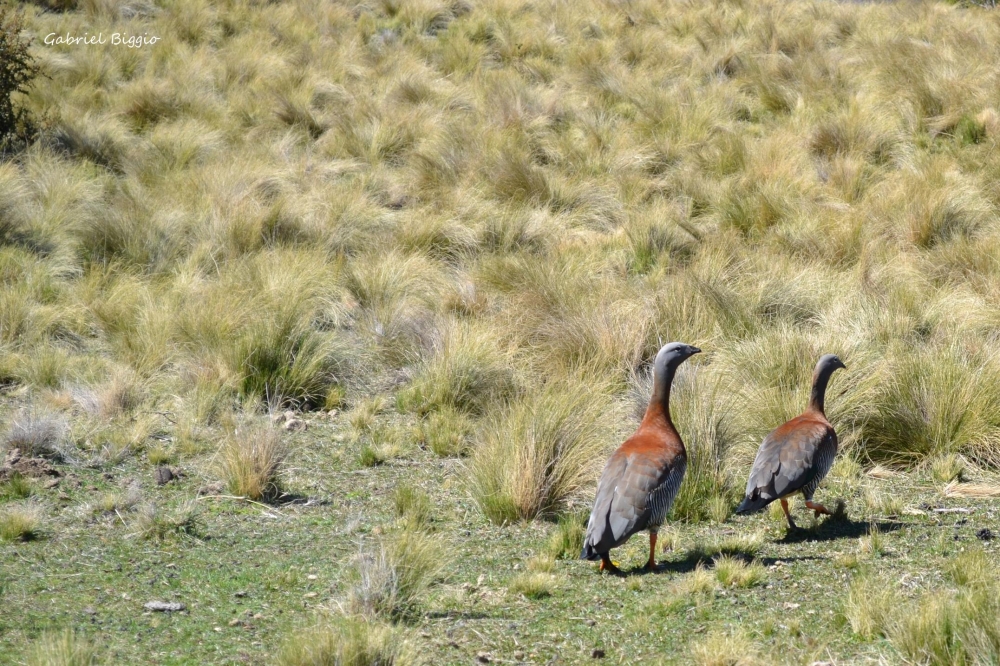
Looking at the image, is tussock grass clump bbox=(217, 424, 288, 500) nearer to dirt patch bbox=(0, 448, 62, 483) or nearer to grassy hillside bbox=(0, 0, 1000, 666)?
grassy hillside bbox=(0, 0, 1000, 666)

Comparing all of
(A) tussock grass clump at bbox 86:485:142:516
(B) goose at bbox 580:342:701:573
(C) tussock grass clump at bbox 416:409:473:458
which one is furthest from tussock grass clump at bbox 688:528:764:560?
(A) tussock grass clump at bbox 86:485:142:516

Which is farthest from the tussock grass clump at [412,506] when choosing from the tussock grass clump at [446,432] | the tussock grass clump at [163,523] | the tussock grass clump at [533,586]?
the tussock grass clump at [163,523]

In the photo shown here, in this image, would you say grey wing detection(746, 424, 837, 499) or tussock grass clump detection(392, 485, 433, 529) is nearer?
grey wing detection(746, 424, 837, 499)

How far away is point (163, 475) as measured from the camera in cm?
652

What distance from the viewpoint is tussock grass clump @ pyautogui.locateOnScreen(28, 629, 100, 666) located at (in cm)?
386

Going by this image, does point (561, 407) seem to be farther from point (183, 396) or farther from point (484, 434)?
point (183, 396)

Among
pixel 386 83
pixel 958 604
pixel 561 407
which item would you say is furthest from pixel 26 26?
pixel 958 604

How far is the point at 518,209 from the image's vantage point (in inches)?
459

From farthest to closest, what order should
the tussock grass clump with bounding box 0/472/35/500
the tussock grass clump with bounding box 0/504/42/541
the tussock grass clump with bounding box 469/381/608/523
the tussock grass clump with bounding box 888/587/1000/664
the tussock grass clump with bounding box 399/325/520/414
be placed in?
the tussock grass clump with bounding box 399/325/520/414 → the tussock grass clump with bounding box 0/472/35/500 → the tussock grass clump with bounding box 469/381/608/523 → the tussock grass clump with bounding box 0/504/42/541 → the tussock grass clump with bounding box 888/587/1000/664

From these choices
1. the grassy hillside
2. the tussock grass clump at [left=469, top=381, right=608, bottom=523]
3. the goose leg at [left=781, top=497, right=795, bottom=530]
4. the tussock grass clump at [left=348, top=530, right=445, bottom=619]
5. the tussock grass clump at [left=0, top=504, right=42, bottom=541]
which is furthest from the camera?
the tussock grass clump at [left=469, top=381, right=608, bottom=523]

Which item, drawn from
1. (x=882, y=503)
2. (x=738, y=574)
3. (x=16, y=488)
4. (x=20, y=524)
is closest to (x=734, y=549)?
(x=738, y=574)

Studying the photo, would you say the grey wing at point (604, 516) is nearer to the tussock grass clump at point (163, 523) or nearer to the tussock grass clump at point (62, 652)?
the tussock grass clump at point (62, 652)

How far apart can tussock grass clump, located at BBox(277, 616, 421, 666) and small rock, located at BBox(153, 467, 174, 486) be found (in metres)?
2.63

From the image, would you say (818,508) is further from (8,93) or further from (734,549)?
(8,93)
